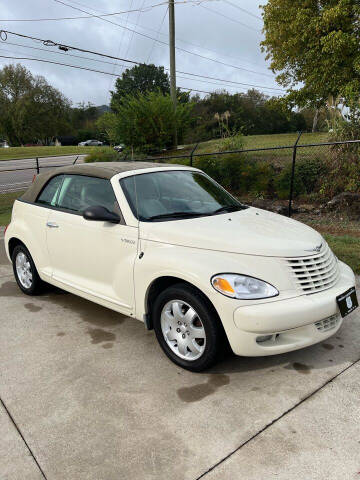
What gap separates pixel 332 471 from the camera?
217cm

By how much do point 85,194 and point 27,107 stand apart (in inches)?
2727

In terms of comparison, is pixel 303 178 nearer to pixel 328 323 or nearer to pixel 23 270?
pixel 23 270

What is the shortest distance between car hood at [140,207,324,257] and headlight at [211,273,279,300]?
0.72 ft

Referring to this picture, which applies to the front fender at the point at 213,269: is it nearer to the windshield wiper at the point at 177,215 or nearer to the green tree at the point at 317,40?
the windshield wiper at the point at 177,215

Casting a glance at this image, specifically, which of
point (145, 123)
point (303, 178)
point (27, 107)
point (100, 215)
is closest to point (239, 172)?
point (303, 178)

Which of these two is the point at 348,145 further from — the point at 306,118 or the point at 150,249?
the point at 306,118

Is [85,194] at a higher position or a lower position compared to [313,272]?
higher

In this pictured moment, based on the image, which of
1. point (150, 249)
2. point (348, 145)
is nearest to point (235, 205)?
point (150, 249)

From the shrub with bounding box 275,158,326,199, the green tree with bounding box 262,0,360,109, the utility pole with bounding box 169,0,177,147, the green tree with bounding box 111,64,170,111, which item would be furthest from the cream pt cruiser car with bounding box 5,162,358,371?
the green tree with bounding box 111,64,170,111

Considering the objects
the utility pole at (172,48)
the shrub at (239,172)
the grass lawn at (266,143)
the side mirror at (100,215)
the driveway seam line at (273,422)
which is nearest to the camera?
the driveway seam line at (273,422)

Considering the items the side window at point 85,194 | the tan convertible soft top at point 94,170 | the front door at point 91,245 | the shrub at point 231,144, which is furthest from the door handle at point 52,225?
the shrub at point 231,144

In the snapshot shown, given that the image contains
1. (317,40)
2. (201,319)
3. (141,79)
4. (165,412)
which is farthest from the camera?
(141,79)

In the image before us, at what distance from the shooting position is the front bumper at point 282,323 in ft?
9.06

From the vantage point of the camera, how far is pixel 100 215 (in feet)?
11.5
